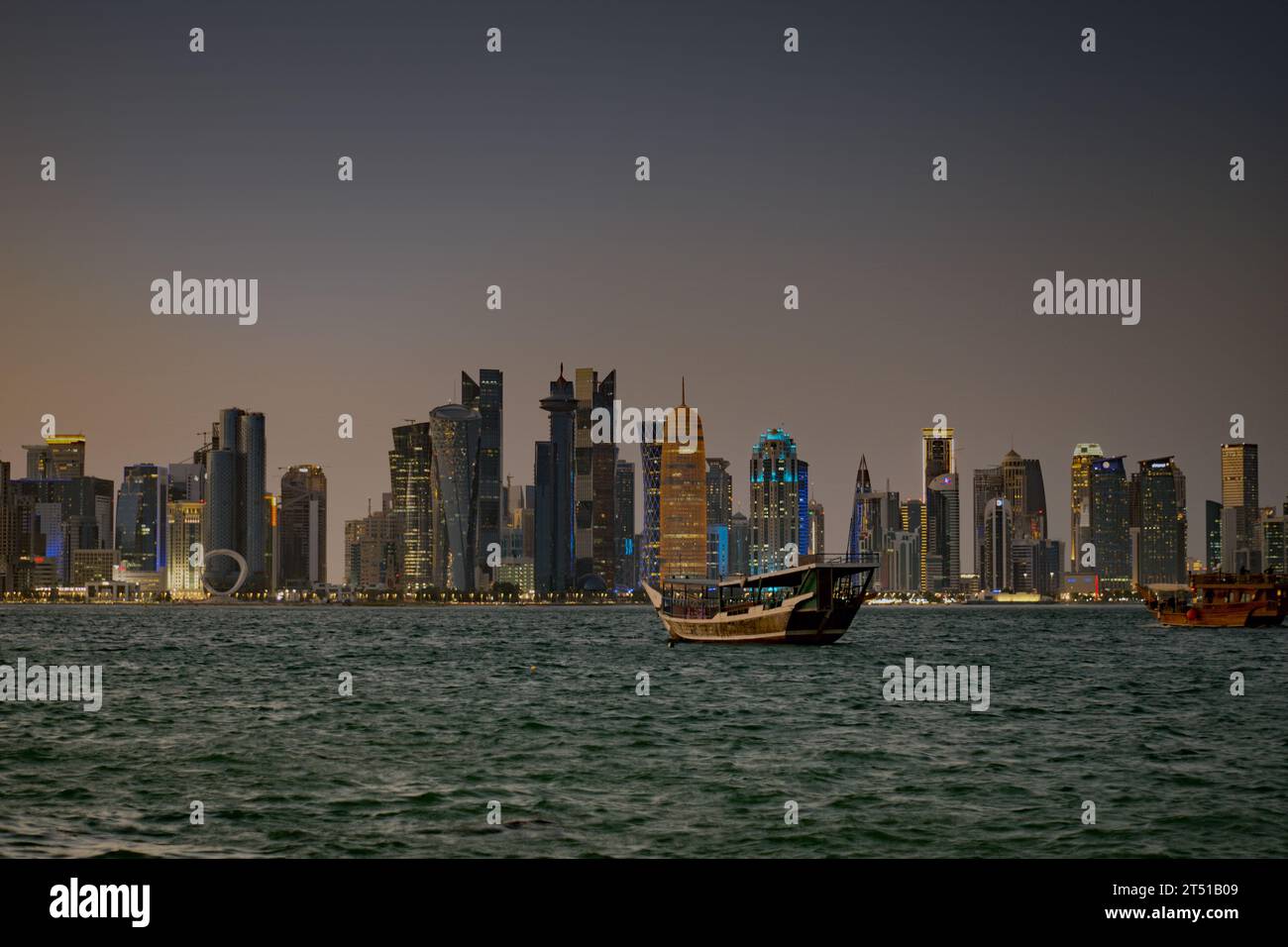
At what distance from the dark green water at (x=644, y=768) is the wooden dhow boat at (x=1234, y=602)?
3430 inches

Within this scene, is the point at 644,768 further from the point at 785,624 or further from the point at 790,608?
the point at 785,624


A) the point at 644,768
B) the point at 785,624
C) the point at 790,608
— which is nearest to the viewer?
the point at 644,768

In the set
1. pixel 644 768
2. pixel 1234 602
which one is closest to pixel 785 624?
pixel 644 768

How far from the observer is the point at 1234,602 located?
163m

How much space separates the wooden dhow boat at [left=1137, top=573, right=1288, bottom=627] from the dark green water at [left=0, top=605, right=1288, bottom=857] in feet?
286

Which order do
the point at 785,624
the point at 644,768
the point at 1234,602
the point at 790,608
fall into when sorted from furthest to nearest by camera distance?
1. the point at 1234,602
2. the point at 785,624
3. the point at 790,608
4. the point at 644,768

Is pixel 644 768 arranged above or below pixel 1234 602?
above

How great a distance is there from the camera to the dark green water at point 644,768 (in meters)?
26.2

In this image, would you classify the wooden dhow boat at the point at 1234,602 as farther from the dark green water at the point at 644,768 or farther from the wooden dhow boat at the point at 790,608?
the dark green water at the point at 644,768

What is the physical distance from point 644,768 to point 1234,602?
486 ft

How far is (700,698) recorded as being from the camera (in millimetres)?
62312

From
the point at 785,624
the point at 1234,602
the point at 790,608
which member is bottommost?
the point at 1234,602
